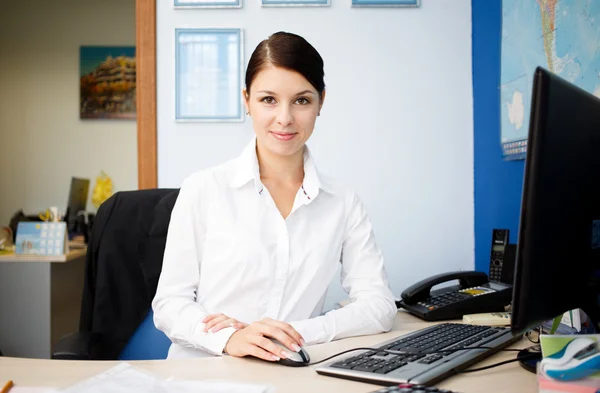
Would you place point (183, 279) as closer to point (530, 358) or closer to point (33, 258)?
point (530, 358)

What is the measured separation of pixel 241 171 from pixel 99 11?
3.95m

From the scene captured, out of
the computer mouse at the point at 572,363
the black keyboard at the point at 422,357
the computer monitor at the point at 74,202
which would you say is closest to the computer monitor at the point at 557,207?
the computer mouse at the point at 572,363

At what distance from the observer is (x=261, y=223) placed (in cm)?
144

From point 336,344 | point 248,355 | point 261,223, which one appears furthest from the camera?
point 261,223

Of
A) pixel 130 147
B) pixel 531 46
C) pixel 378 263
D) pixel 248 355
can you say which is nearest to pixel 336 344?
pixel 248 355

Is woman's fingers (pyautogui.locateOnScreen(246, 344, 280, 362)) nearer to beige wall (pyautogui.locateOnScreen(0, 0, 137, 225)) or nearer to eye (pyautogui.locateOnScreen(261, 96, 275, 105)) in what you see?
eye (pyautogui.locateOnScreen(261, 96, 275, 105))

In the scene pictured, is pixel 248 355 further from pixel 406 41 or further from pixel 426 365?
pixel 406 41

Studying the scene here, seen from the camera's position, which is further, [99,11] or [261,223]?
[99,11]

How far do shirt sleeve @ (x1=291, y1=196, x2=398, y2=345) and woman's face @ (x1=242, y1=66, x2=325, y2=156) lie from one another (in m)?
0.26

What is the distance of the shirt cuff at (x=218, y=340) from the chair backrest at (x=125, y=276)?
1.45 feet

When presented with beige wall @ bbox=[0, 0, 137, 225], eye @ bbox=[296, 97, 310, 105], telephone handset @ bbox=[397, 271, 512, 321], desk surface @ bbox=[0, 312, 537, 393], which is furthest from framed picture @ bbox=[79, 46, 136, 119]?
desk surface @ bbox=[0, 312, 537, 393]

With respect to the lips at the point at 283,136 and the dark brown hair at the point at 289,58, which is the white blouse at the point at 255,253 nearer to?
the lips at the point at 283,136

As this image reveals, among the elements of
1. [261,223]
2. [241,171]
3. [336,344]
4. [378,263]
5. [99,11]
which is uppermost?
[99,11]

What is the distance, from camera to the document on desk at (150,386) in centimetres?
82
